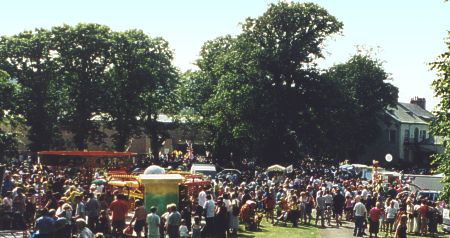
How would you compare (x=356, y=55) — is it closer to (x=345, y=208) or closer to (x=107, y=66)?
(x=107, y=66)

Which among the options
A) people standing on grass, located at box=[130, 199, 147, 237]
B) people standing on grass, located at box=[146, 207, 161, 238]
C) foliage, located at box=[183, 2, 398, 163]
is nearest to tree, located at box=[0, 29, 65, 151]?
foliage, located at box=[183, 2, 398, 163]

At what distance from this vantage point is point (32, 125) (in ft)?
190

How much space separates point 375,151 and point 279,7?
44.2m

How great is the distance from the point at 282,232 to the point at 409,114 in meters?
73.6

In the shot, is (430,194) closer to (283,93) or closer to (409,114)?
(283,93)

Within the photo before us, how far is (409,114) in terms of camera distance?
94000 millimetres

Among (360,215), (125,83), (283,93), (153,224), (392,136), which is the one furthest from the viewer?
(392,136)

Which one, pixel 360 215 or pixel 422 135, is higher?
pixel 422 135

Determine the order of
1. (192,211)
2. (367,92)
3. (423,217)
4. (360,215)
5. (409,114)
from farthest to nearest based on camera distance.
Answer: (409,114) → (367,92) → (423,217) → (360,215) → (192,211)

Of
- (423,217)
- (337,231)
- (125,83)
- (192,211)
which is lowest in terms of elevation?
(337,231)

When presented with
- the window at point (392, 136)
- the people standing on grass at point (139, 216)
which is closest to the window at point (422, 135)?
the window at point (392, 136)

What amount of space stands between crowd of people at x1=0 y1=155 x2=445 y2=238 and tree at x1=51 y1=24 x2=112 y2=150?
24990mm

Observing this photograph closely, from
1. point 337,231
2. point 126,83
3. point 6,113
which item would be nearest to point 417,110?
point 126,83

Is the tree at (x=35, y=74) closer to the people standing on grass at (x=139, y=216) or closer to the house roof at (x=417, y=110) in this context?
the people standing on grass at (x=139, y=216)
